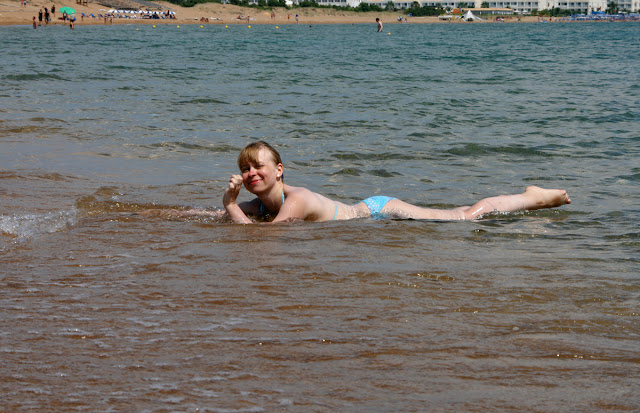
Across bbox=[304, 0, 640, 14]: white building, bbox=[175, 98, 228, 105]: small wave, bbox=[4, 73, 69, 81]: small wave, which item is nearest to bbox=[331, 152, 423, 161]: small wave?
bbox=[175, 98, 228, 105]: small wave

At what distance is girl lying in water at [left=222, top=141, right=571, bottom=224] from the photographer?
4.76 meters

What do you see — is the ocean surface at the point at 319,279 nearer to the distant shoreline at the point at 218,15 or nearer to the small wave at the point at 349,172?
the small wave at the point at 349,172

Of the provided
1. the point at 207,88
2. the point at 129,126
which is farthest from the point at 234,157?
the point at 207,88

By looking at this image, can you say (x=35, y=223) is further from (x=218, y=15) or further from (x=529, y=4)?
(x=529, y=4)

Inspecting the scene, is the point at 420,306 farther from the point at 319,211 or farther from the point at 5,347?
the point at 319,211

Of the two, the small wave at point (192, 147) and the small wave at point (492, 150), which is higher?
the small wave at point (192, 147)

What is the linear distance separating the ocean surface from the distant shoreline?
67.3m

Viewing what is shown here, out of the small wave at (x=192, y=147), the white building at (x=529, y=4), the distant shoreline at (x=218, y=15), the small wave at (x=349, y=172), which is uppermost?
the white building at (x=529, y=4)

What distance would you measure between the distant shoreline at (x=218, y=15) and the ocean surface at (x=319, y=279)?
67.3 meters

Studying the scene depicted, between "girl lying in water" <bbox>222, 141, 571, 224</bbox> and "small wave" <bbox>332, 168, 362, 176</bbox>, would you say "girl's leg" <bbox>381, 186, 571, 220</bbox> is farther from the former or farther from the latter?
"small wave" <bbox>332, 168, 362, 176</bbox>

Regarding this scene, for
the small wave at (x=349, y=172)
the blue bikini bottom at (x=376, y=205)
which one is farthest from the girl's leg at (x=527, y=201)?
the small wave at (x=349, y=172)

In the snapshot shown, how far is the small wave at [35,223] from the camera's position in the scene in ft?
14.3

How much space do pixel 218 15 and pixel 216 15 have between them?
0.46 metres

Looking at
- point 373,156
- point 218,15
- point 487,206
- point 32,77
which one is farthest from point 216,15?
point 487,206
